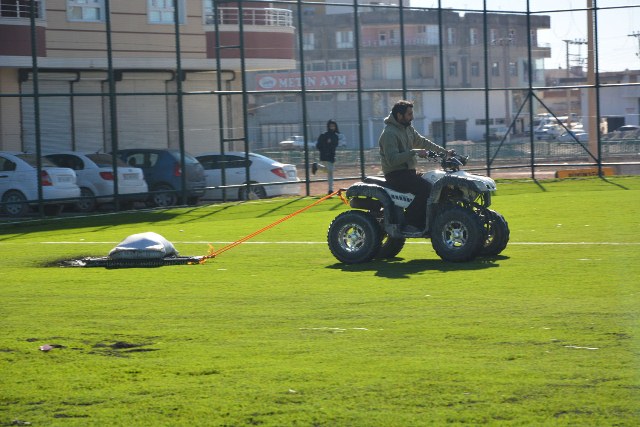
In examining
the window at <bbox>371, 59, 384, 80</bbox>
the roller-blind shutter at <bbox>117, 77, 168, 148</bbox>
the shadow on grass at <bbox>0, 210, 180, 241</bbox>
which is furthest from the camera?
the window at <bbox>371, 59, 384, 80</bbox>

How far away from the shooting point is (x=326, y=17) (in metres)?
34.5

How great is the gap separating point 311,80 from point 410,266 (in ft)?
58.7

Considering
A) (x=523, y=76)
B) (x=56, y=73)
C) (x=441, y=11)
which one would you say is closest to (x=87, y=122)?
(x=56, y=73)

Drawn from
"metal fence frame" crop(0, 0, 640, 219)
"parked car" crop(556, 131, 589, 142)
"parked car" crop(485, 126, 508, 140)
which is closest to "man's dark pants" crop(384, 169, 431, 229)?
"metal fence frame" crop(0, 0, 640, 219)

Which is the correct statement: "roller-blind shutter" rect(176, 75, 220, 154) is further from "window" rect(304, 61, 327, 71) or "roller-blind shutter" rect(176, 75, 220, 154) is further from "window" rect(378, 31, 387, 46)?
"window" rect(378, 31, 387, 46)

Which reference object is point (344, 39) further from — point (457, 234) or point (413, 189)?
point (457, 234)

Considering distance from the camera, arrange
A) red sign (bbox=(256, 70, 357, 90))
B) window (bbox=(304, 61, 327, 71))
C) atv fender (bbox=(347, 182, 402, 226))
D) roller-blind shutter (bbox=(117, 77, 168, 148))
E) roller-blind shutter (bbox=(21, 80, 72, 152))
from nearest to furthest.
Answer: atv fender (bbox=(347, 182, 402, 226)) < roller-blind shutter (bbox=(21, 80, 72, 152)) < roller-blind shutter (bbox=(117, 77, 168, 148)) < red sign (bbox=(256, 70, 357, 90)) < window (bbox=(304, 61, 327, 71))

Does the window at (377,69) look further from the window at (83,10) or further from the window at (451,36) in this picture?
the window at (83,10)

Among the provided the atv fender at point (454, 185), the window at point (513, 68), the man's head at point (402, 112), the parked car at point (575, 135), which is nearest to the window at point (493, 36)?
the window at point (513, 68)

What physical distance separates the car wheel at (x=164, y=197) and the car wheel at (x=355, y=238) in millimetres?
13512

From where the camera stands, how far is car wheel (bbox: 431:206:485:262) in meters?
14.2

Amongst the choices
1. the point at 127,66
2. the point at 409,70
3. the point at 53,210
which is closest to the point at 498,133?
the point at 409,70

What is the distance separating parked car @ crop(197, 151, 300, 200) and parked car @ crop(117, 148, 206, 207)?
105cm

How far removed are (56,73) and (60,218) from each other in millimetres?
7015
